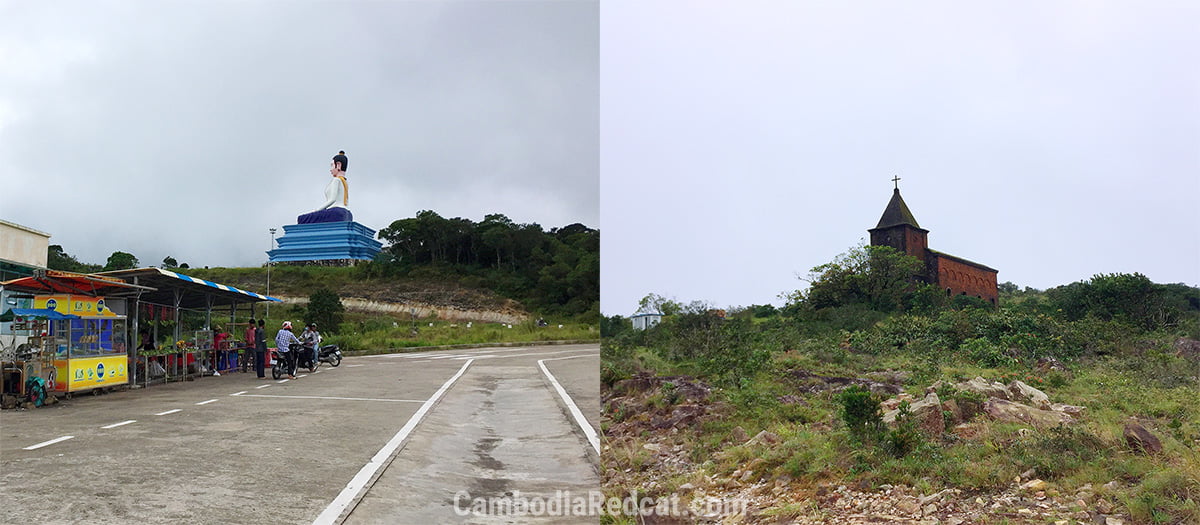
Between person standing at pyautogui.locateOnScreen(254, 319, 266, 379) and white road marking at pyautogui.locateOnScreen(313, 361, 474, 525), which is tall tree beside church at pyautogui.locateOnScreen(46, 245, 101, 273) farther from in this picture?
white road marking at pyautogui.locateOnScreen(313, 361, 474, 525)

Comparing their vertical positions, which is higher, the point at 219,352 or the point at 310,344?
the point at 310,344

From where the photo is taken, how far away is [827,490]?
220 inches

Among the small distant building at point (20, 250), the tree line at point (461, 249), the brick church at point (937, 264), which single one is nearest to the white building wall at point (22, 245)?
the small distant building at point (20, 250)

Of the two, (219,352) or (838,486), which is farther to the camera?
(219,352)

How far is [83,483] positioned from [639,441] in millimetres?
5477

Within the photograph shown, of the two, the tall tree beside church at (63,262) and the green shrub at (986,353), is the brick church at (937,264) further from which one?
the tall tree beside church at (63,262)

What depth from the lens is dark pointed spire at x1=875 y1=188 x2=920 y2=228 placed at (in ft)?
85.8

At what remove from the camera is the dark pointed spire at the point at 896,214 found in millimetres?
26141

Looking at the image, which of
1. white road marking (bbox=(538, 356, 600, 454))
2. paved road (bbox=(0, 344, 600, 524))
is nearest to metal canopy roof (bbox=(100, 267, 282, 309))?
paved road (bbox=(0, 344, 600, 524))

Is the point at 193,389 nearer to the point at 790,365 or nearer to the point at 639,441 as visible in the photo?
the point at 639,441

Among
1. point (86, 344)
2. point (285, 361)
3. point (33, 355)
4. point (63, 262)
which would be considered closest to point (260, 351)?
point (285, 361)

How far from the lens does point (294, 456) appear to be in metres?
4.52

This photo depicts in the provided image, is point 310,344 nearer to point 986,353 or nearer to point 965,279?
point 986,353

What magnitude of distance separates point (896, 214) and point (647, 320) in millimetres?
16391
